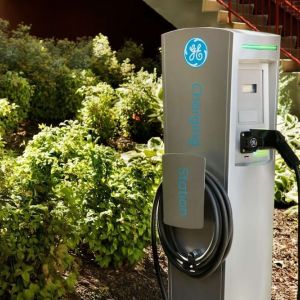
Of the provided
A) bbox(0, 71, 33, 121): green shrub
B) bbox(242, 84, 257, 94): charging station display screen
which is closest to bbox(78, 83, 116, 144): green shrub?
bbox(0, 71, 33, 121): green shrub

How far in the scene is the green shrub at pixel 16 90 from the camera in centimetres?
776

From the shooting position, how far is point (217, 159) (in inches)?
130

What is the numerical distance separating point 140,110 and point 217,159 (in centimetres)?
504

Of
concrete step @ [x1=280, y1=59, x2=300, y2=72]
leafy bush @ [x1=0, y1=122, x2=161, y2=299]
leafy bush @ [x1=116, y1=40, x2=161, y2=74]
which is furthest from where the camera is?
leafy bush @ [x1=116, y1=40, x2=161, y2=74]

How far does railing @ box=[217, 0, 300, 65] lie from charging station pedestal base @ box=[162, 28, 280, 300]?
6.45 metres

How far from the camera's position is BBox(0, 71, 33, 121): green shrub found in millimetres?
7762

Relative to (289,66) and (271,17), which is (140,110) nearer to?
(289,66)

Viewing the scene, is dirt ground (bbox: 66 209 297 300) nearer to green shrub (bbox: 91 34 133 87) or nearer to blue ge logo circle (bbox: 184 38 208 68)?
blue ge logo circle (bbox: 184 38 208 68)

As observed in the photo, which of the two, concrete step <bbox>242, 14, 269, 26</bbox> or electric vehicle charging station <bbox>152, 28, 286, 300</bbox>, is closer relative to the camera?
electric vehicle charging station <bbox>152, 28, 286, 300</bbox>

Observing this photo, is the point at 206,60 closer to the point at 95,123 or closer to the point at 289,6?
the point at 95,123

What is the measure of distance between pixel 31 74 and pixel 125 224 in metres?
4.38

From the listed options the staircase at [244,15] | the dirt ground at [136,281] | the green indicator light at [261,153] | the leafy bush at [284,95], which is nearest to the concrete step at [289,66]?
the staircase at [244,15]

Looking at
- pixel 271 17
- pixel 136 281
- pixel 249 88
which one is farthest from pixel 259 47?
pixel 271 17

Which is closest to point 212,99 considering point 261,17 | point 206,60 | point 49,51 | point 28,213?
point 206,60
